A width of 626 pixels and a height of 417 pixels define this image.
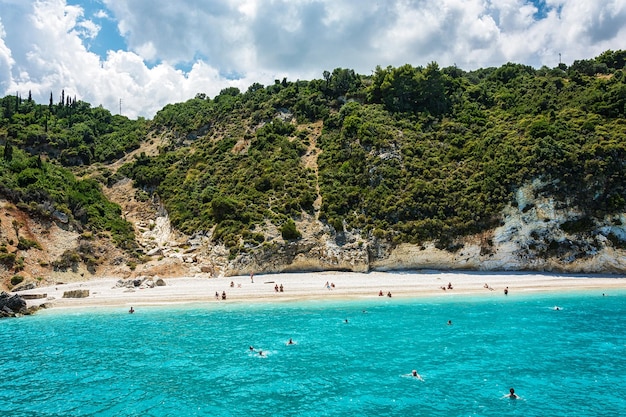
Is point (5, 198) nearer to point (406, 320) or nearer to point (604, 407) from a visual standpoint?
point (406, 320)

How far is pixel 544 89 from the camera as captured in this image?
75375 mm

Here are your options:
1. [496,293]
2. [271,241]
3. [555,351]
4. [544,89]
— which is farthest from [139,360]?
[544,89]

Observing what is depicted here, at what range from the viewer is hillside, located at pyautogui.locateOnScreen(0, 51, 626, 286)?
51500 mm

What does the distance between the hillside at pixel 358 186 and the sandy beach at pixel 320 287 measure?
8.50ft

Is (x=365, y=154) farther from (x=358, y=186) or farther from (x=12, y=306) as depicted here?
(x=12, y=306)

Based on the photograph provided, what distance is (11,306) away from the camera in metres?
38.7

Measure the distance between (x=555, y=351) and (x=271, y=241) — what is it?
3642cm

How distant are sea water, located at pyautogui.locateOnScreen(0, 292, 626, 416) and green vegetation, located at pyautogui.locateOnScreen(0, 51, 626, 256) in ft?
61.7

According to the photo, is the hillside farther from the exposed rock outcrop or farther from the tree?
the exposed rock outcrop

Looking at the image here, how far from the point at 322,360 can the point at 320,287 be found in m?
22.4

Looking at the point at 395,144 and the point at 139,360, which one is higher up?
the point at 395,144

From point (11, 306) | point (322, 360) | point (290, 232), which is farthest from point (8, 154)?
point (322, 360)

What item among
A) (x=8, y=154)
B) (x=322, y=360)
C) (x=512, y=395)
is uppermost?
(x=8, y=154)

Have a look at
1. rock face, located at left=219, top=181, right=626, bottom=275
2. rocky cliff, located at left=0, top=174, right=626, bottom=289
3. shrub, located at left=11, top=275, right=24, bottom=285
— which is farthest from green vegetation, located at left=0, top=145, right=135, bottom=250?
rock face, located at left=219, top=181, right=626, bottom=275
